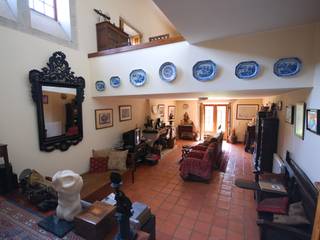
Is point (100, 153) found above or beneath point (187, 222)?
above

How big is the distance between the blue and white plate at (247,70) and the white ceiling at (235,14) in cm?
36

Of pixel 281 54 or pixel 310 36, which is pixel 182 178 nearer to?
pixel 281 54

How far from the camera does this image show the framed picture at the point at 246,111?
7223 mm

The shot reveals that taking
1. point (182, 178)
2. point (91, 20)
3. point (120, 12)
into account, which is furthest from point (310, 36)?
point (120, 12)

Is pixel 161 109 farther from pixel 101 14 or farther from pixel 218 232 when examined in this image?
pixel 218 232

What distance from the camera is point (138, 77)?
2.84 meters

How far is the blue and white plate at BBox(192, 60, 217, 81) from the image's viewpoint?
2244mm

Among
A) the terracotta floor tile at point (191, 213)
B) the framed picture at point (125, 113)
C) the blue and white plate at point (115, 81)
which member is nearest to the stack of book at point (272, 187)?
the terracotta floor tile at point (191, 213)

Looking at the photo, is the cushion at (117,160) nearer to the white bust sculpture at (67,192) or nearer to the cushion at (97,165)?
the cushion at (97,165)

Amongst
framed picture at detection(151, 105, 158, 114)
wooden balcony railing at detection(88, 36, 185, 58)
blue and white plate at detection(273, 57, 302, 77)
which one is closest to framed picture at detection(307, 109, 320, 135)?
blue and white plate at detection(273, 57, 302, 77)

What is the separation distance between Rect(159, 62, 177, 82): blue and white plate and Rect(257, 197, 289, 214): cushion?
A: 2.03 meters

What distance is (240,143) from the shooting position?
24.4 feet

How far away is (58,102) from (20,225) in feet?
7.06

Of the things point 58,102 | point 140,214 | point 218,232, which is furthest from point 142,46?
point 218,232
